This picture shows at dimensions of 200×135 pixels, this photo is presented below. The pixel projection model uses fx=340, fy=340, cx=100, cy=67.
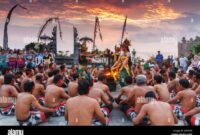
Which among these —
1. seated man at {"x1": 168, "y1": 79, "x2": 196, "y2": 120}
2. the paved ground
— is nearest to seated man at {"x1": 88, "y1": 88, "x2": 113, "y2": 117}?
the paved ground

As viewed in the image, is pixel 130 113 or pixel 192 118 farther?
pixel 130 113

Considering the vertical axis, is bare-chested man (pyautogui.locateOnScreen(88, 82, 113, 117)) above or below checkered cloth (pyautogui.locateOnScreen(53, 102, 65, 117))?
above

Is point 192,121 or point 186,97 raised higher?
point 186,97

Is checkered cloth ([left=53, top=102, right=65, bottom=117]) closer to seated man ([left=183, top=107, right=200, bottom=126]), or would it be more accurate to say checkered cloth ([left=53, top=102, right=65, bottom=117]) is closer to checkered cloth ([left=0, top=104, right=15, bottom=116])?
checkered cloth ([left=0, top=104, right=15, bottom=116])

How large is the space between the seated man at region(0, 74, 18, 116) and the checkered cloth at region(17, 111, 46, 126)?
0.80 meters

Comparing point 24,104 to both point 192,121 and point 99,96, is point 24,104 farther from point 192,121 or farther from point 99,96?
point 192,121

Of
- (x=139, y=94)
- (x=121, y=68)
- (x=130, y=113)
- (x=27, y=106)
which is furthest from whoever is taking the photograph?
(x=121, y=68)

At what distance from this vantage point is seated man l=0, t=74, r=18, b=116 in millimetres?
6203

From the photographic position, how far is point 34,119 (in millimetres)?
5520

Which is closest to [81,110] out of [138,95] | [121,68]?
[138,95]

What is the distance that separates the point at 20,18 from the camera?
13.2 meters

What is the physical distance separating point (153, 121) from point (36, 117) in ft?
7.10

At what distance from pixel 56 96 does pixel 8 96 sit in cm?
89

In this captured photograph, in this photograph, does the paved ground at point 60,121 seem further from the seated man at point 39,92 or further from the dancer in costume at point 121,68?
the dancer in costume at point 121,68
